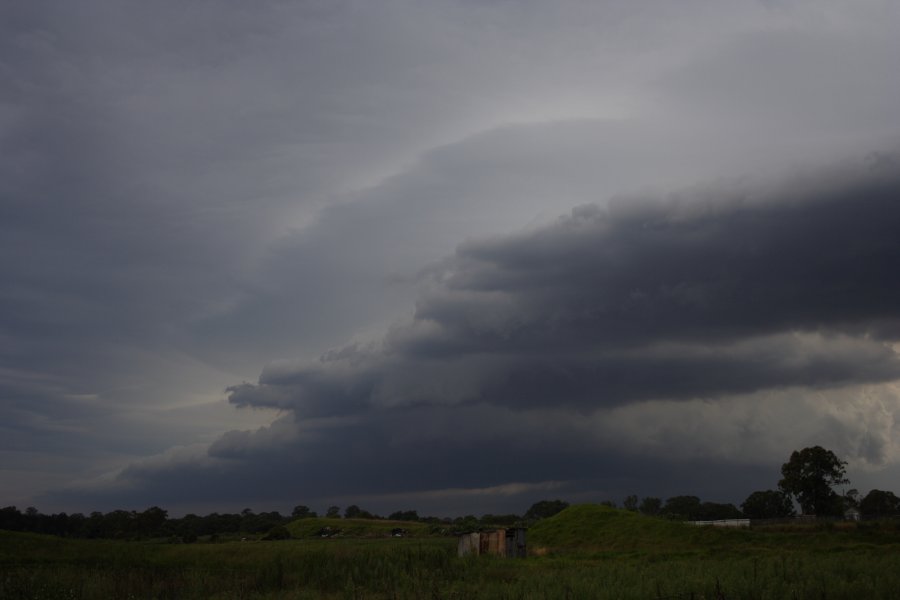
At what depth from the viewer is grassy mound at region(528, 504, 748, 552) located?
207 ft

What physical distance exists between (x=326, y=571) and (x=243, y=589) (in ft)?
21.2

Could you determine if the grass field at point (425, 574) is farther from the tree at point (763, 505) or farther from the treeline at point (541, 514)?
the tree at point (763, 505)

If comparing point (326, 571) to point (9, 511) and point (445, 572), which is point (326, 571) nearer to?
point (445, 572)

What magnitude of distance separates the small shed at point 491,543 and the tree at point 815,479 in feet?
193

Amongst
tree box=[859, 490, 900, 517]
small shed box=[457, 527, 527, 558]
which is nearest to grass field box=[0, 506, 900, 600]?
small shed box=[457, 527, 527, 558]

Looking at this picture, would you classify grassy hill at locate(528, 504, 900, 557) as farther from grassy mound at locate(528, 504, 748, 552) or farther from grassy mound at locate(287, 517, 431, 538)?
grassy mound at locate(287, 517, 431, 538)

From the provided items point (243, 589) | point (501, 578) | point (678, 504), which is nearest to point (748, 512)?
point (678, 504)

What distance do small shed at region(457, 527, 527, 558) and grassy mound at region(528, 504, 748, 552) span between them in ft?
38.5

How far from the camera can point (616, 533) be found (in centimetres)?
7275

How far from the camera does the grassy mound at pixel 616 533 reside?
207ft

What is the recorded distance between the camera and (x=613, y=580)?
30.6 m

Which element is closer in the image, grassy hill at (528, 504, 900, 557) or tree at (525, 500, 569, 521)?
grassy hill at (528, 504, 900, 557)

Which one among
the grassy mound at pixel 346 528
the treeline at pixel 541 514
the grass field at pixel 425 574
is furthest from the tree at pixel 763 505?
the grass field at pixel 425 574

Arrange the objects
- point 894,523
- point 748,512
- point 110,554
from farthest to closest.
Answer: point 748,512 → point 894,523 → point 110,554
